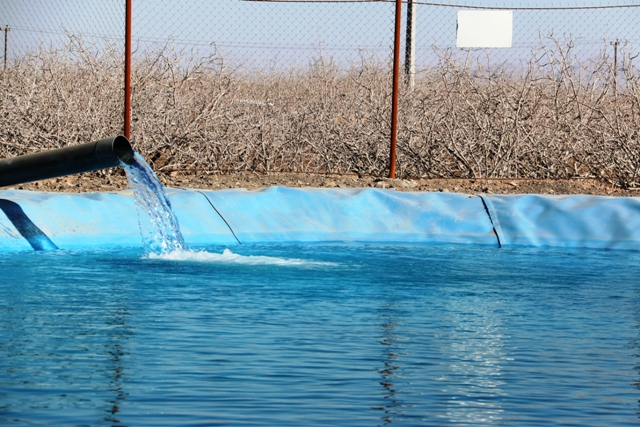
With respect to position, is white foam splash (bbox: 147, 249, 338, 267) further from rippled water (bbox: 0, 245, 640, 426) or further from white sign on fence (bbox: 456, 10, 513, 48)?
white sign on fence (bbox: 456, 10, 513, 48)

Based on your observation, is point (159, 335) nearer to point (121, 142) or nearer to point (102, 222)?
point (121, 142)

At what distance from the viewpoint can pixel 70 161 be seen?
756 centimetres

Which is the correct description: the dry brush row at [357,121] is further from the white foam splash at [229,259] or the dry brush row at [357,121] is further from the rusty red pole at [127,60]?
the white foam splash at [229,259]

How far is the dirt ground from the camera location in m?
10.9

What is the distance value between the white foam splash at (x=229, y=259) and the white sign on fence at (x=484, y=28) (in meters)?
3.75

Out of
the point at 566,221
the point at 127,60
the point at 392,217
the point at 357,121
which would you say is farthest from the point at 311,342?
the point at 357,121

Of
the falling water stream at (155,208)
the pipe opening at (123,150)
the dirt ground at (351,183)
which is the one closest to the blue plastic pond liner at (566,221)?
the dirt ground at (351,183)

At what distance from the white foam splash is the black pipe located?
0.81m

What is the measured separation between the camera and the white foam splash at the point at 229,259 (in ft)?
25.1

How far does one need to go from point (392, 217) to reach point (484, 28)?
92.9 inches

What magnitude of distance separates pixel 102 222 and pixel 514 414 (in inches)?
233

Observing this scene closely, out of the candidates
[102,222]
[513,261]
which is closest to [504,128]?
[513,261]

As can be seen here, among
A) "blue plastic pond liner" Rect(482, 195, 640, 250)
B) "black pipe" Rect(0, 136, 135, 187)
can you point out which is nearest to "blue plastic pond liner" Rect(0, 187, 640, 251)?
"blue plastic pond liner" Rect(482, 195, 640, 250)

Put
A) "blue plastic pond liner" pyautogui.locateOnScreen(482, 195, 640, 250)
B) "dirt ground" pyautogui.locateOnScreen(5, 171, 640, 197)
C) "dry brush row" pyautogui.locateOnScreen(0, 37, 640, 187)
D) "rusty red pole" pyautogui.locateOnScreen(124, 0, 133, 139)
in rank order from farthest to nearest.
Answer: "dry brush row" pyautogui.locateOnScreen(0, 37, 640, 187) → "dirt ground" pyautogui.locateOnScreen(5, 171, 640, 197) → "rusty red pole" pyautogui.locateOnScreen(124, 0, 133, 139) → "blue plastic pond liner" pyautogui.locateOnScreen(482, 195, 640, 250)
